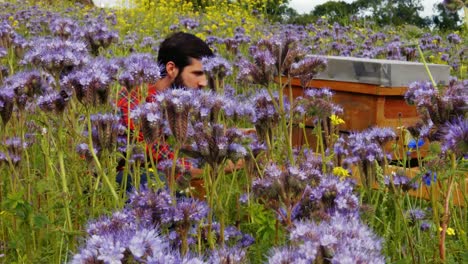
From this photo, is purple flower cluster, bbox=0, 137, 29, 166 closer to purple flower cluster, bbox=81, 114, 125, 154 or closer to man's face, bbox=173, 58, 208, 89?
purple flower cluster, bbox=81, 114, 125, 154

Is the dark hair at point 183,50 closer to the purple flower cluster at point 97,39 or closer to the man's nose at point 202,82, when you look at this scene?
the man's nose at point 202,82

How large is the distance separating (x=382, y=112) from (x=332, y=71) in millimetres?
592

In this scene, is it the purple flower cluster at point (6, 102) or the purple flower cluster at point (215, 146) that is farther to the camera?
the purple flower cluster at point (6, 102)

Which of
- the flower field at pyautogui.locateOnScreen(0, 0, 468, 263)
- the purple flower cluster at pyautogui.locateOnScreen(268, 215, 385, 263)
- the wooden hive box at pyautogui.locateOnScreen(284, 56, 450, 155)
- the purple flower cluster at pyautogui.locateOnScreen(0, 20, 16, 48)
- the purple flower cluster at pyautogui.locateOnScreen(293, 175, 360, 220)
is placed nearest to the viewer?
the purple flower cluster at pyautogui.locateOnScreen(268, 215, 385, 263)

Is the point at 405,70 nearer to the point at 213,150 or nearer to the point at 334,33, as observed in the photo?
the point at 213,150

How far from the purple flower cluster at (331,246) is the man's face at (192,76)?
10.1ft

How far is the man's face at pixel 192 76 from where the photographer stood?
4465mm

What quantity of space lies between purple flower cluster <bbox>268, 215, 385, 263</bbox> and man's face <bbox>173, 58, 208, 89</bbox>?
308 centimetres

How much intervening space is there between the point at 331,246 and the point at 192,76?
131 inches

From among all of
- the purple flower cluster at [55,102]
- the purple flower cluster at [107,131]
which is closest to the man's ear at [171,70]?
the purple flower cluster at [107,131]

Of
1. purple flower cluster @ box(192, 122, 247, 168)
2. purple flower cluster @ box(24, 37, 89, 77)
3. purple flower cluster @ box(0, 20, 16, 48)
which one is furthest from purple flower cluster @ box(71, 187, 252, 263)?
purple flower cluster @ box(0, 20, 16, 48)

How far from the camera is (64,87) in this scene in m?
2.54

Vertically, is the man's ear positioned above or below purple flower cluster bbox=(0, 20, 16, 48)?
below

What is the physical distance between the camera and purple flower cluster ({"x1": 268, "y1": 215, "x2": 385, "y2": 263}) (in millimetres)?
1222
